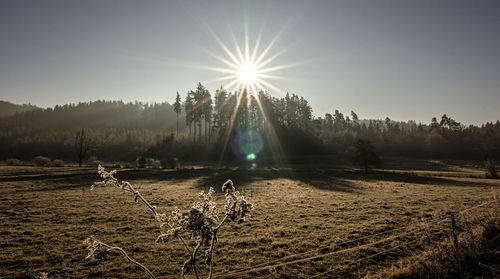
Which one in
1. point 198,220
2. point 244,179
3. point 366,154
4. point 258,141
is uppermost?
point 258,141

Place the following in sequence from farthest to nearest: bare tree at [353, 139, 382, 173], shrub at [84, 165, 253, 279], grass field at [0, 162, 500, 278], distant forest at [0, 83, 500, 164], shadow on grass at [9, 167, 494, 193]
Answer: distant forest at [0, 83, 500, 164], bare tree at [353, 139, 382, 173], shadow on grass at [9, 167, 494, 193], grass field at [0, 162, 500, 278], shrub at [84, 165, 253, 279]

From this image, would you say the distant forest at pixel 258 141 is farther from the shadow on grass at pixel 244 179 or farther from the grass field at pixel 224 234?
the grass field at pixel 224 234

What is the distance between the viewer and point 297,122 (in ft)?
343

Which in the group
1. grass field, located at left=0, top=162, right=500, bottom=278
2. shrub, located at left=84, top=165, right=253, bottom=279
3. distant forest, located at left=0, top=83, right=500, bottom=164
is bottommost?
grass field, located at left=0, top=162, right=500, bottom=278

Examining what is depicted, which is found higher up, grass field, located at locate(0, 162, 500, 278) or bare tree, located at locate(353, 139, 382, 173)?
bare tree, located at locate(353, 139, 382, 173)

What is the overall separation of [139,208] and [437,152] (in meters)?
120

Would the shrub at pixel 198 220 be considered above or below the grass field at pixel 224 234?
above

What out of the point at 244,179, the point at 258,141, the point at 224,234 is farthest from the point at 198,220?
the point at 258,141

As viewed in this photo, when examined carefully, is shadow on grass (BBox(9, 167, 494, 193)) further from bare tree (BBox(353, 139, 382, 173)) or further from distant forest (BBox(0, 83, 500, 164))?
distant forest (BBox(0, 83, 500, 164))

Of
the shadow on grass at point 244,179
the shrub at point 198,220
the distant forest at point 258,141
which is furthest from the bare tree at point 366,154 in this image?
the shrub at point 198,220

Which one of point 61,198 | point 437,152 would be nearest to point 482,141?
point 437,152

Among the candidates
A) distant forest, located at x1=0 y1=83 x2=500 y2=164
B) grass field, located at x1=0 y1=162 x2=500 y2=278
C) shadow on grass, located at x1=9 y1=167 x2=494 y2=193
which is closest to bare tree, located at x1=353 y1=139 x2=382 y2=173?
shadow on grass, located at x1=9 y1=167 x2=494 y2=193

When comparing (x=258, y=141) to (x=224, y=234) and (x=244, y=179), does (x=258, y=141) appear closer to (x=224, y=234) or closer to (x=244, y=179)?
(x=244, y=179)

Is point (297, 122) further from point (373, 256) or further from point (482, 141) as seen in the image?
point (373, 256)
